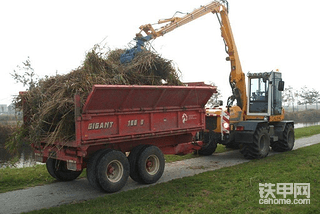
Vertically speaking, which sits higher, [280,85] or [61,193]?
[280,85]

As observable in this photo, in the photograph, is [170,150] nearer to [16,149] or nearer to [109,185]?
[109,185]

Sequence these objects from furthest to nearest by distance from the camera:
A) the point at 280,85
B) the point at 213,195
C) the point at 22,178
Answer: the point at 280,85 → the point at 22,178 → the point at 213,195

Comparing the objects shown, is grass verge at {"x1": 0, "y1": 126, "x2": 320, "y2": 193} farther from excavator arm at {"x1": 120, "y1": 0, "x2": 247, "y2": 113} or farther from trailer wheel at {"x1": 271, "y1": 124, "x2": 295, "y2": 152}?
trailer wheel at {"x1": 271, "y1": 124, "x2": 295, "y2": 152}

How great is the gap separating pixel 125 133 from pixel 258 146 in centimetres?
534

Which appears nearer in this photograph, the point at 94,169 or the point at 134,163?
the point at 94,169

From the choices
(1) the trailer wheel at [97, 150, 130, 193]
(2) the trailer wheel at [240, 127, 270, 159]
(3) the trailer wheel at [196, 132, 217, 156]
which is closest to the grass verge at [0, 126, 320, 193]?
(1) the trailer wheel at [97, 150, 130, 193]

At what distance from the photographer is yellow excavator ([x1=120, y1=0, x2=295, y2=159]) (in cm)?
1055

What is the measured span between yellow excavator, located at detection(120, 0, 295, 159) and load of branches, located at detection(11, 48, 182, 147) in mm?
1850

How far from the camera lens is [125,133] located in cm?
703

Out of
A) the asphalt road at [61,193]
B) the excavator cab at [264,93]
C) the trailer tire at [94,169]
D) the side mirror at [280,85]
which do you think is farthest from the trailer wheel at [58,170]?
the side mirror at [280,85]

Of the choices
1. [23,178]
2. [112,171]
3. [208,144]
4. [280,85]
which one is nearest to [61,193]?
[112,171]

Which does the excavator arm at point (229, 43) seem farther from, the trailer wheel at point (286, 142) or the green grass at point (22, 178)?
the green grass at point (22, 178)

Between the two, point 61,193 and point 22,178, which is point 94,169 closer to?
point 61,193

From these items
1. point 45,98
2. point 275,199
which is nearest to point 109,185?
point 45,98
